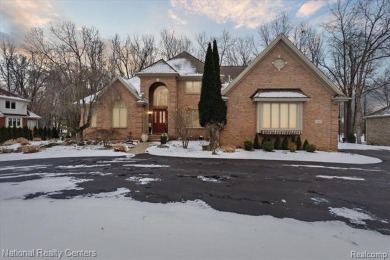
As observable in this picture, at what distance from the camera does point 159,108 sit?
25.2 metres

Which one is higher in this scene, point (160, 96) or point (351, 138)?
point (160, 96)

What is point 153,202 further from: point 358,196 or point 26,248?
point 358,196

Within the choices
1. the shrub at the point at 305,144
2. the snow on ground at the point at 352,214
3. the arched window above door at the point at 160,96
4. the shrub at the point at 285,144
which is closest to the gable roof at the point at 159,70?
the arched window above door at the point at 160,96

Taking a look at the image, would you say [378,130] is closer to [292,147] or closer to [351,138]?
[351,138]

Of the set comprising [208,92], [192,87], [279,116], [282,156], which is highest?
[192,87]

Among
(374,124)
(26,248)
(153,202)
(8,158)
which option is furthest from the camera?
(374,124)

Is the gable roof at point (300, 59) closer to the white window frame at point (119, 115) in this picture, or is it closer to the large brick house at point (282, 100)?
the large brick house at point (282, 100)

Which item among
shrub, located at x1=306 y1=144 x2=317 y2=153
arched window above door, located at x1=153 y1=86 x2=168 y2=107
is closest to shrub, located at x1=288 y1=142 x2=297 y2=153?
shrub, located at x1=306 y1=144 x2=317 y2=153

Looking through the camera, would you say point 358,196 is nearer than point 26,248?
No

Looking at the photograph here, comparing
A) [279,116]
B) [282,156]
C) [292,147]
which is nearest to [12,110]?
[279,116]

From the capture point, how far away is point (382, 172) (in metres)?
10.1

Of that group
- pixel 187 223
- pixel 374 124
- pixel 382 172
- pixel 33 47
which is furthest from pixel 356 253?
pixel 33 47

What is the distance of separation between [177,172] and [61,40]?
940 inches

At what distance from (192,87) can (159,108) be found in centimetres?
421
